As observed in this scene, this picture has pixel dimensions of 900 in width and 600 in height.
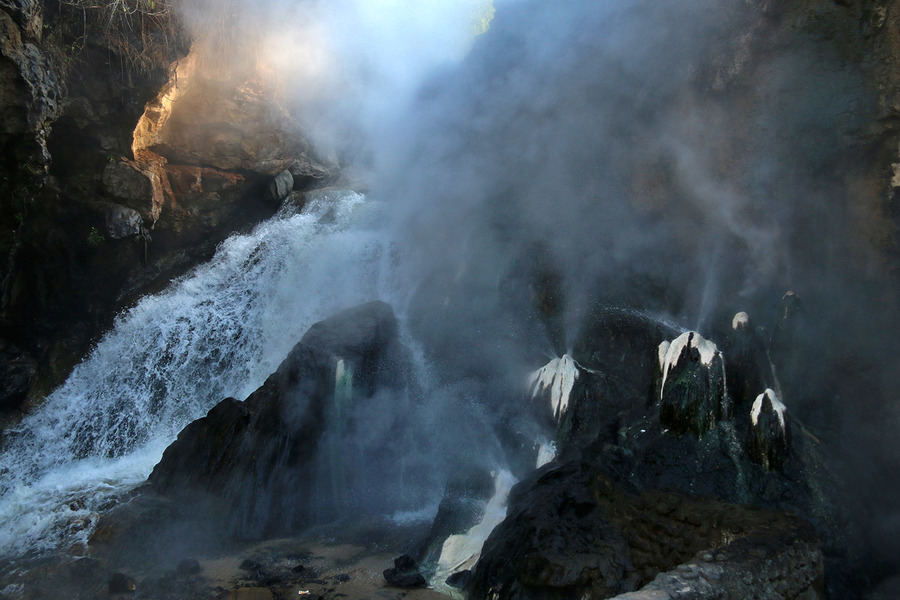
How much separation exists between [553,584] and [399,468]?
115 inches

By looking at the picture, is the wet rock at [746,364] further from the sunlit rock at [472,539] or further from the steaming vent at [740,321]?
the sunlit rock at [472,539]

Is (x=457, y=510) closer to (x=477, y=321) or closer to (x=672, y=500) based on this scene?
(x=672, y=500)

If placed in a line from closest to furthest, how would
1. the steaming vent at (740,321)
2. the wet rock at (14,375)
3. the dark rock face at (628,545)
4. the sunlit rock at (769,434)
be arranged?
1. the dark rock face at (628,545)
2. the sunlit rock at (769,434)
3. the steaming vent at (740,321)
4. the wet rock at (14,375)

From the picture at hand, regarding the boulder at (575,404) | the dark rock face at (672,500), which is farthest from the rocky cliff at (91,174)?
the dark rock face at (672,500)

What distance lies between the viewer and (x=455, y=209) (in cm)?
874

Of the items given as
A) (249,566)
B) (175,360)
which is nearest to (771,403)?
(249,566)

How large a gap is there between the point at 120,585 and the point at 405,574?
2.33 meters

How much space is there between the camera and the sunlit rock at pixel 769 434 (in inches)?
172

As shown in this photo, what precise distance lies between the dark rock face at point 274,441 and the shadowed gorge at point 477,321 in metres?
0.04

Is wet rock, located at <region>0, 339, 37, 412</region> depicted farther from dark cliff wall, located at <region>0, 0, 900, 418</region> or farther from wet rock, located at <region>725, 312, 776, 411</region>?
wet rock, located at <region>725, 312, 776, 411</region>

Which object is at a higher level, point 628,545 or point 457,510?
point 457,510

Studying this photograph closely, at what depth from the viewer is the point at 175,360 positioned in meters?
7.78

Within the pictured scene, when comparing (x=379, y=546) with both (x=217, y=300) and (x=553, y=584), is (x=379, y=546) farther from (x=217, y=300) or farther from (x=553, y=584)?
(x=217, y=300)

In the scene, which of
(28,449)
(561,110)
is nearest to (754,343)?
(561,110)
